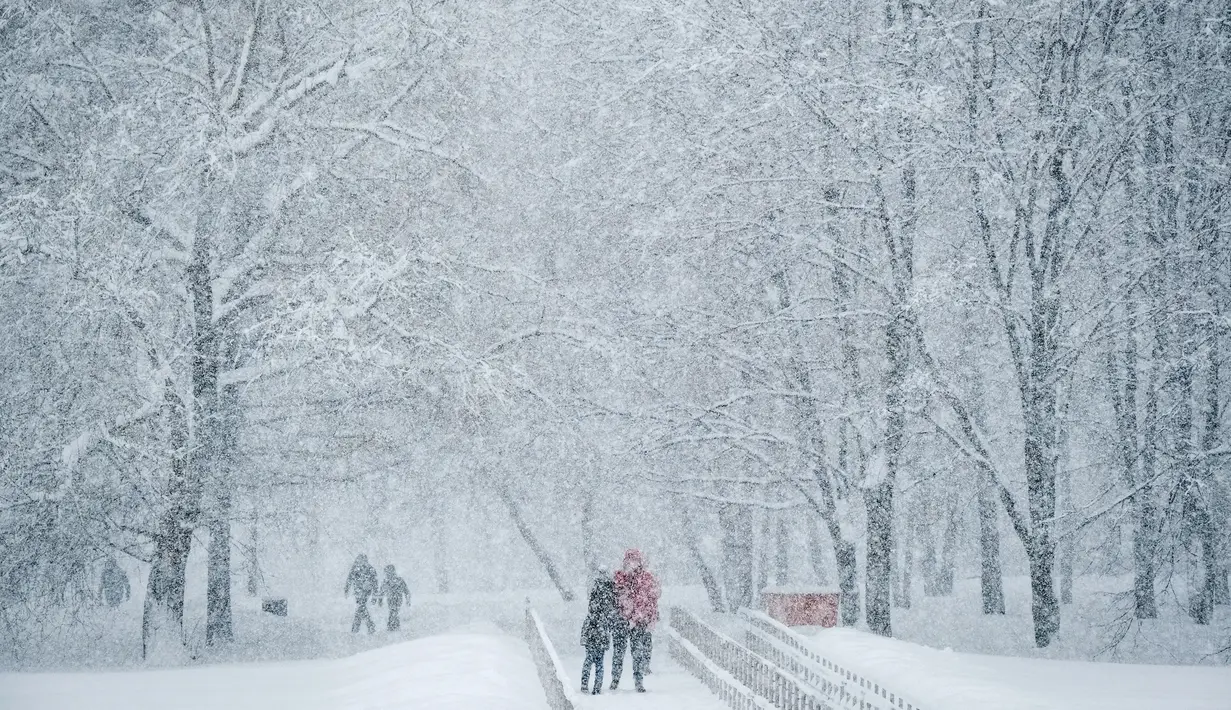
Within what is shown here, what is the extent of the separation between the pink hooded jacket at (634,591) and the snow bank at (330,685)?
4.57ft

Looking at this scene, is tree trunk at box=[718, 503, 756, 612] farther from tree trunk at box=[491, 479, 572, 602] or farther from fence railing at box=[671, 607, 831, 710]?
fence railing at box=[671, 607, 831, 710]

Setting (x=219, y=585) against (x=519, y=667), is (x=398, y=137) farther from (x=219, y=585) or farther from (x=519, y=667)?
(x=519, y=667)

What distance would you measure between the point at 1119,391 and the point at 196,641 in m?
16.5

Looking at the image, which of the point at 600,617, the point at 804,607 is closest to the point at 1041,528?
the point at 804,607

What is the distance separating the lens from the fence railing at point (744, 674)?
9.80 meters

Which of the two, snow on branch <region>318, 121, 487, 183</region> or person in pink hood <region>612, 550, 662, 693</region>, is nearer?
person in pink hood <region>612, 550, 662, 693</region>

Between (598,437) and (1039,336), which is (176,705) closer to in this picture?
(598,437)

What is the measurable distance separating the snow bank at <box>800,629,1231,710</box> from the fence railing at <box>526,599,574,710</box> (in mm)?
2730

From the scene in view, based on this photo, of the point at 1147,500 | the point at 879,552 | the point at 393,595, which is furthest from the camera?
the point at 393,595

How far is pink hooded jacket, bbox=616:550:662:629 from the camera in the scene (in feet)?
42.9

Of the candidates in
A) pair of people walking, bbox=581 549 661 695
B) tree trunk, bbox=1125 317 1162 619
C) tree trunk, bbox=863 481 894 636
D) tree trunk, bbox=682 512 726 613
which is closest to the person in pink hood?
pair of people walking, bbox=581 549 661 695

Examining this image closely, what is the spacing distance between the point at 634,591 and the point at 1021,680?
14.5 ft

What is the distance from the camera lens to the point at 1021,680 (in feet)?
37.7

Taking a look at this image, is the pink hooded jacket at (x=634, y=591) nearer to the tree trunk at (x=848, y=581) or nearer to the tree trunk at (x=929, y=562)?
the tree trunk at (x=848, y=581)
